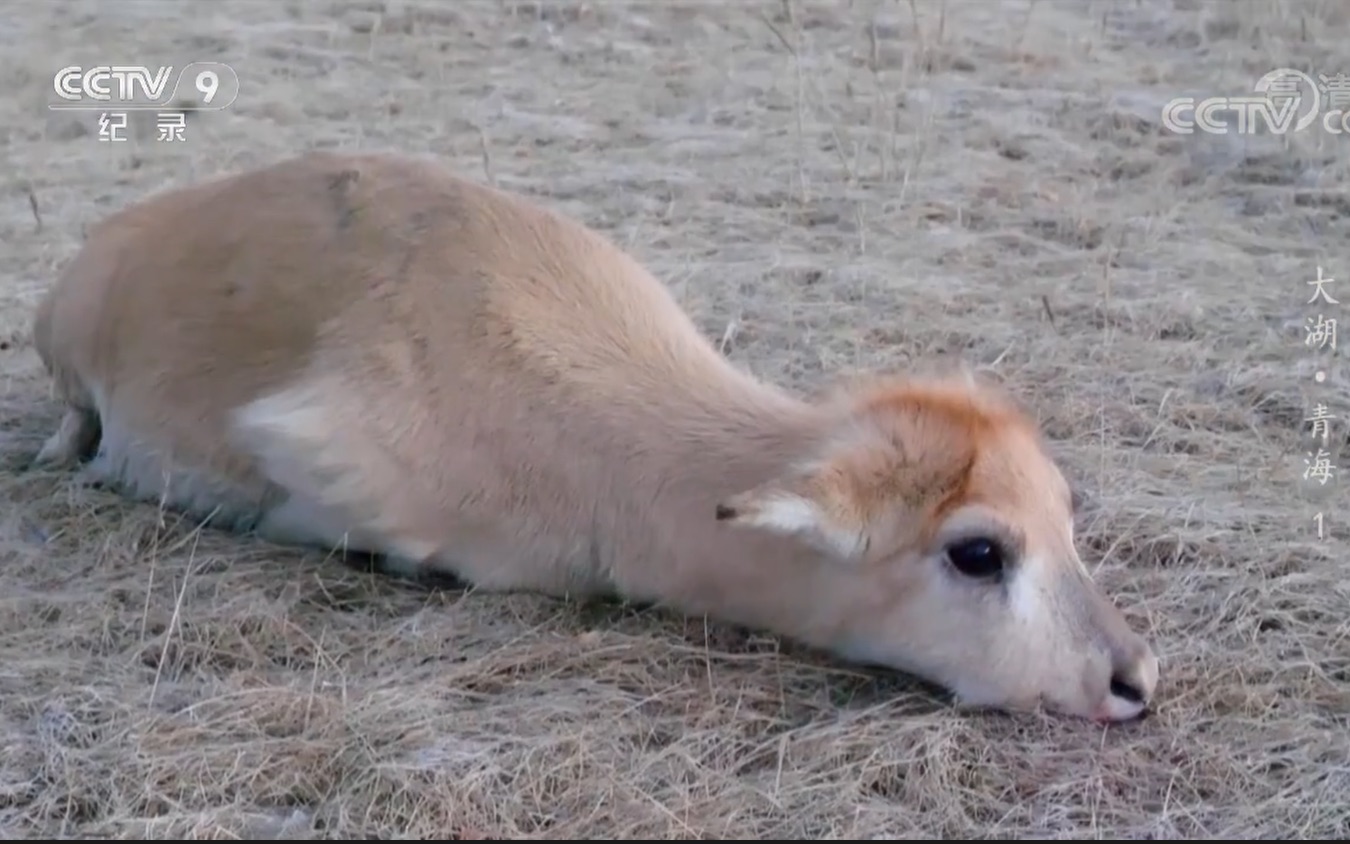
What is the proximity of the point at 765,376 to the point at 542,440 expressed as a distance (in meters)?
1.76

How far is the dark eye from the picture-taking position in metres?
4.09

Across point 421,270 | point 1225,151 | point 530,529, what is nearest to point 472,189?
point 421,270

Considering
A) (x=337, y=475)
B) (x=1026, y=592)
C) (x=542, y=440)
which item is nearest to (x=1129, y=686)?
(x=1026, y=592)

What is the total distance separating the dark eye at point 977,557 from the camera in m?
4.09

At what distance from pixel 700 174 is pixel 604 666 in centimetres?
466

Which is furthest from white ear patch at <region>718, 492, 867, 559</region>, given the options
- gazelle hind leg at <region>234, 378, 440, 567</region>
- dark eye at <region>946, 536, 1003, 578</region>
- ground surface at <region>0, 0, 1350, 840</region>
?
gazelle hind leg at <region>234, 378, 440, 567</region>

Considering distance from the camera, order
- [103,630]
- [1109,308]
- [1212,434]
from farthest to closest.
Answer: [1109,308] < [1212,434] < [103,630]

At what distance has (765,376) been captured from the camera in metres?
6.21

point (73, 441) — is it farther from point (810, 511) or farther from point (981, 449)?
point (981, 449)

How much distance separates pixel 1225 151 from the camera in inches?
338

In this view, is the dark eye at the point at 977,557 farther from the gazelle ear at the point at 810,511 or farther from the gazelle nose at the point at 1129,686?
the gazelle nose at the point at 1129,686

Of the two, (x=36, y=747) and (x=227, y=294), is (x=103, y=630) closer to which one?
(x=36, y=747)

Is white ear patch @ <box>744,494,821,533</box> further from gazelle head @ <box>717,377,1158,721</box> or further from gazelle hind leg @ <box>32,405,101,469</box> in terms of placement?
gazelle hind leg @ <box>32,405,101,469</box>

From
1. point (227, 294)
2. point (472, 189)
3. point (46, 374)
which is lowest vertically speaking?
point (46, 374)
